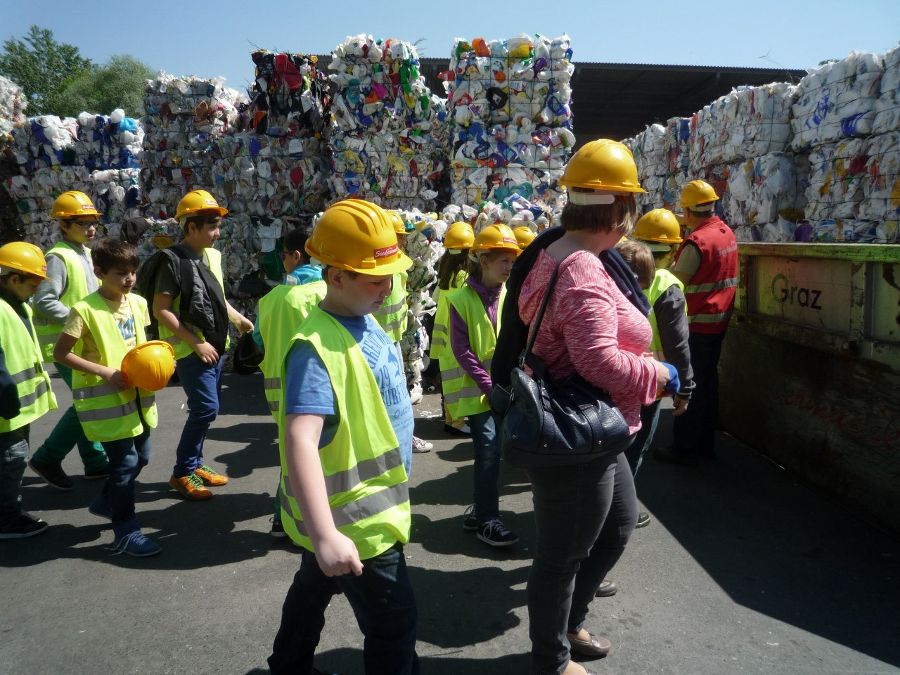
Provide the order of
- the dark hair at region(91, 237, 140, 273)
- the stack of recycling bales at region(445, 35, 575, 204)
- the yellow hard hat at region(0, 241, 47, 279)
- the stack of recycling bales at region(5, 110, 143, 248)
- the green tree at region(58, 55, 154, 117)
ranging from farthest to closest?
the green tree at region(58, 55, 154, 117) → the stack of recycling bales at region(5, 110, 143, 248) → the stack of recycling bales at region(445, 35, 575, 204) → the yellow hard hat at region(0, 241, 47, 279) → the dark hair at region(91, 237, 140, 273)

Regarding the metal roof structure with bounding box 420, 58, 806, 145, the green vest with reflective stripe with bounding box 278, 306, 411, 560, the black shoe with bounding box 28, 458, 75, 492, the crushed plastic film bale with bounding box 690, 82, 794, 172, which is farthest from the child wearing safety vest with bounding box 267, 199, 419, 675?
the metal roof structure with bounding box 420, 58, 806, 145

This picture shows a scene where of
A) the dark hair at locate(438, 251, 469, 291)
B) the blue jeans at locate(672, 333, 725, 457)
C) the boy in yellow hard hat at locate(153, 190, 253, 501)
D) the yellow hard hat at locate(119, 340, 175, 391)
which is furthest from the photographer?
the dark hair at locate(438, 251, 469, 291)

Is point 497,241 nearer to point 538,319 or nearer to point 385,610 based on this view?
point 538,319

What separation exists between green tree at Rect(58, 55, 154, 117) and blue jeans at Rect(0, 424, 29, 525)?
29637mm

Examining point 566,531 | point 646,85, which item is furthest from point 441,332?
point 646,85

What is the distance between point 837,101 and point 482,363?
13.8 feet

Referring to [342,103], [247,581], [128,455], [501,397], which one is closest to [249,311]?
[342,103]

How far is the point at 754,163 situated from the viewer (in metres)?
6.44

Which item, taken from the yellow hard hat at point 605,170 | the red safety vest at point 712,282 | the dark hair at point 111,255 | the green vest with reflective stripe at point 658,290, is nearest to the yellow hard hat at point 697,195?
the red safety vest at point 712,282

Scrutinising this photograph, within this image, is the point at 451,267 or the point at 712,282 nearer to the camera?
the point at 712,282

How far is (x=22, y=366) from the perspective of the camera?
355cm

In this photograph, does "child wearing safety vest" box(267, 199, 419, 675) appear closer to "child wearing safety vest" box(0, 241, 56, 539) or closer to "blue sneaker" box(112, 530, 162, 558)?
"blue sneaker" box(112, 530, 162, 558)

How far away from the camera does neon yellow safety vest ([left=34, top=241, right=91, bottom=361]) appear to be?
4.33 m

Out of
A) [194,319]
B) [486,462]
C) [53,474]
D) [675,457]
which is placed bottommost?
[675,457]
